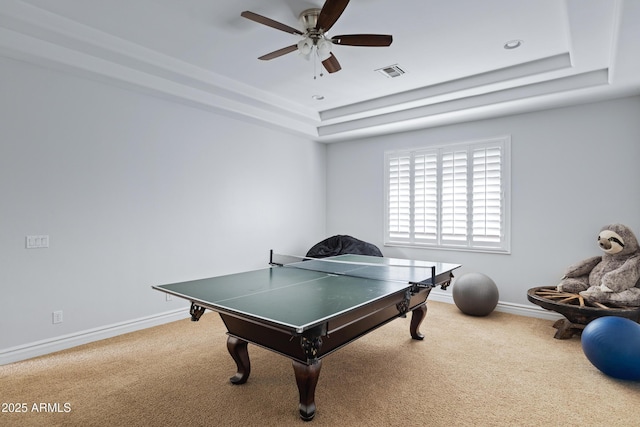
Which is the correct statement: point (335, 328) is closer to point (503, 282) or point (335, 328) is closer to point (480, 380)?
point (480, 380)

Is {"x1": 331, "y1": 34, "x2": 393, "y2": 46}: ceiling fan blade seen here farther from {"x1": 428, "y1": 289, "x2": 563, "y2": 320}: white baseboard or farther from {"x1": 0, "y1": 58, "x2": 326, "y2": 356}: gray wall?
{"x1": 428, "y1": 289, "x2": 563, "y2": 320}: white baseboard

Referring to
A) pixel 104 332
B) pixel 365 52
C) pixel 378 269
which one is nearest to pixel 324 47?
pixel 365 52

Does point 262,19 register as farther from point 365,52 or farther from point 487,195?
point 487,195

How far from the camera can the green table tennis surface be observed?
188cm

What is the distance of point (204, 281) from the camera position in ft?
8.52

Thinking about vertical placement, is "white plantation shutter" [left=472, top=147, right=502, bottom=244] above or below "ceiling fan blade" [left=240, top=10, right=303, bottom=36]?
below

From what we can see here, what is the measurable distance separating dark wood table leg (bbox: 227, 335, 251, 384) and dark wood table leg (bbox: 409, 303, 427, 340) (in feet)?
5.44

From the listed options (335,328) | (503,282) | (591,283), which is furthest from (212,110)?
(591,283)

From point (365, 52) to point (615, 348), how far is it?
314 centimetres

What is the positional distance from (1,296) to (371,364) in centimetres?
313

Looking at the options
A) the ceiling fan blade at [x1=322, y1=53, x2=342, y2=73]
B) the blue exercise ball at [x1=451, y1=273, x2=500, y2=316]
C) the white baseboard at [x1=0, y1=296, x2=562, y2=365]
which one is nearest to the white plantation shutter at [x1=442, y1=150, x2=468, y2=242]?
the blue exercise ball at [x1=451, y1=273, x2=500, y2=316]

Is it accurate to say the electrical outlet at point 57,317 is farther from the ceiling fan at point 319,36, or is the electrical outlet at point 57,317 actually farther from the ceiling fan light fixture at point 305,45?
the ceiling fan light fixture at point 305,45

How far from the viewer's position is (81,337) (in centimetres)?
336

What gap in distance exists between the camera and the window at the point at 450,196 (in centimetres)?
455
